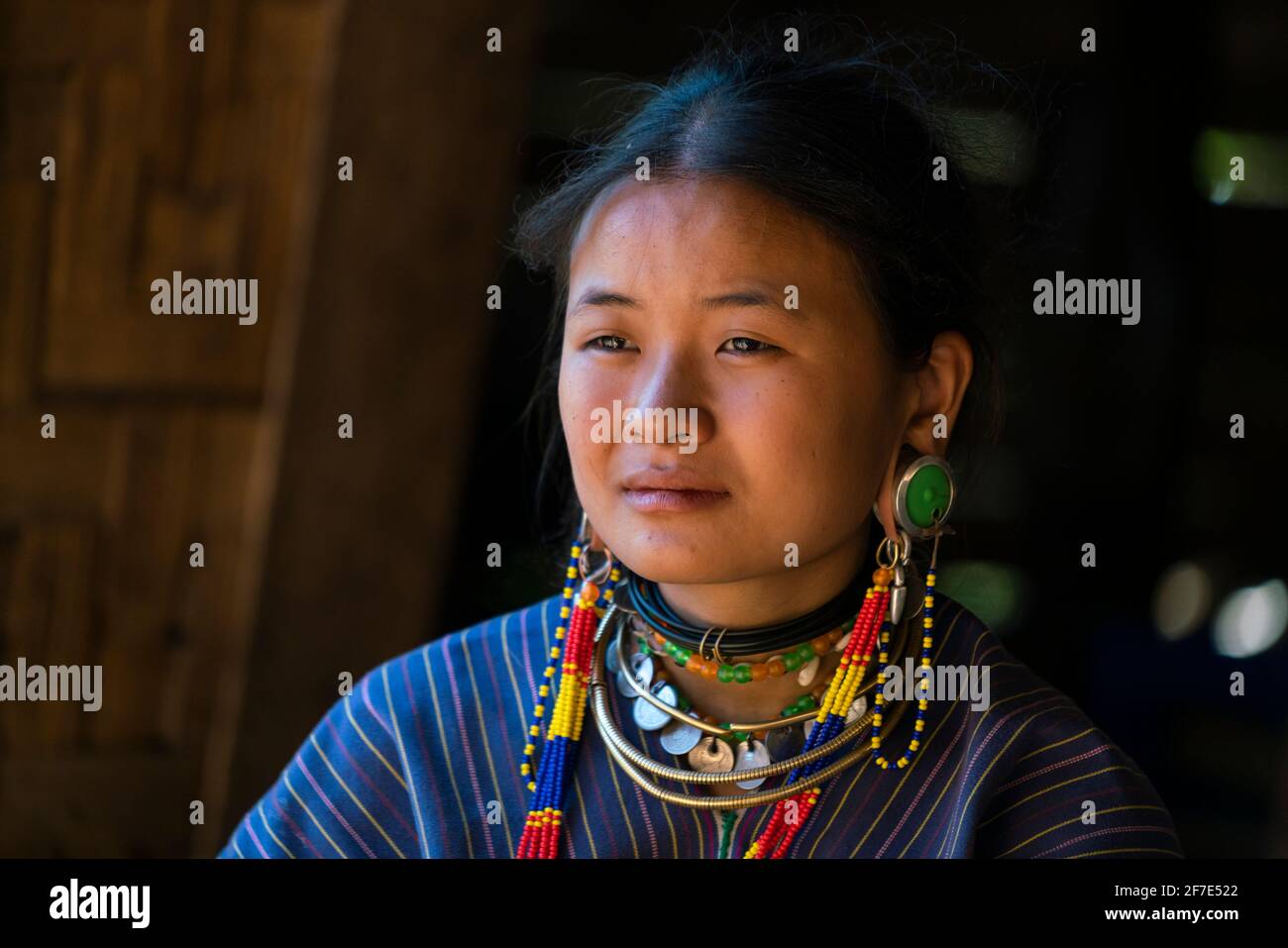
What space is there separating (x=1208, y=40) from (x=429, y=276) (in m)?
1.80

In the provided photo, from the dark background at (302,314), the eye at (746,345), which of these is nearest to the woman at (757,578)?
the eye at (746,345)

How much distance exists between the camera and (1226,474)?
3.19 meters

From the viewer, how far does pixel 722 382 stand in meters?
1.21

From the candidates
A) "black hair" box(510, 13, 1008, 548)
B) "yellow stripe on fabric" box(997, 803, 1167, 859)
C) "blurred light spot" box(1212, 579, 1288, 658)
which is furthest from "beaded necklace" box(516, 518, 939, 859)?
"blurred light spot" box(1212, 579, 1288, 658)

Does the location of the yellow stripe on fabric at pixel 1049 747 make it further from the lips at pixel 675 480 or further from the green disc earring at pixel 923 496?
the lips at pixel 675 480

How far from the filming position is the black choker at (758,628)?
1306 mm

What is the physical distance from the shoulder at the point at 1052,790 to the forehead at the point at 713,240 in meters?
0.43

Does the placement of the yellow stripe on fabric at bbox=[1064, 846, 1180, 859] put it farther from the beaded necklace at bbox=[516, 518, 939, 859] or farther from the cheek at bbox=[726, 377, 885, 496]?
the cheek at bbox=[726, 377, 885, 496]

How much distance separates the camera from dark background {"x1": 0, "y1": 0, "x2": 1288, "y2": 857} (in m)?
2.40

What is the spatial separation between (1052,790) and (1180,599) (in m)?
2.04

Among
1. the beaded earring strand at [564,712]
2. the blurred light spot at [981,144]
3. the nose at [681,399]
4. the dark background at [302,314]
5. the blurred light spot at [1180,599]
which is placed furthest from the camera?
the blurred light spot at [1180,599]

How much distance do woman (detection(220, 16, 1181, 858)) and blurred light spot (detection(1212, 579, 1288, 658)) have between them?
187 cm

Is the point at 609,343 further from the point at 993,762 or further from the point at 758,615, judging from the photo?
the point at 993,762

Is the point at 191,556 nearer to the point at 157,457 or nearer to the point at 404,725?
the point at 157,457
